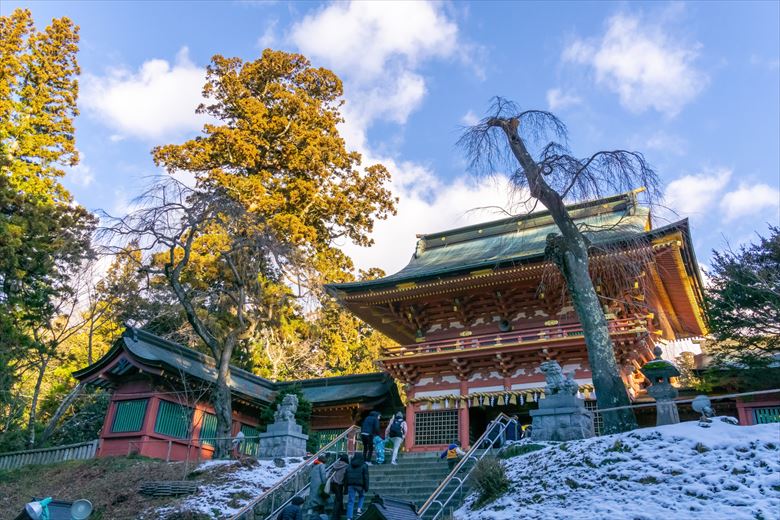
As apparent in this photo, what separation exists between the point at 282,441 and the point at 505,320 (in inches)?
420

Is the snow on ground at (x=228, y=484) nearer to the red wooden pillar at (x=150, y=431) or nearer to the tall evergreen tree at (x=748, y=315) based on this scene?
the red wooden pillar at (x=150, y=431)

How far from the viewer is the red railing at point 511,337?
20.8 m

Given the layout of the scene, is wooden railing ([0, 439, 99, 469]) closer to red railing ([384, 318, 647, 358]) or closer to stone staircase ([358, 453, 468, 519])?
stone staircase ([358, 453, 468, 519])

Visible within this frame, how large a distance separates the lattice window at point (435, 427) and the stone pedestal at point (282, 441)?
7093mm

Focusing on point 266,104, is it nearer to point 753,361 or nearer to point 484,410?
point 484,410

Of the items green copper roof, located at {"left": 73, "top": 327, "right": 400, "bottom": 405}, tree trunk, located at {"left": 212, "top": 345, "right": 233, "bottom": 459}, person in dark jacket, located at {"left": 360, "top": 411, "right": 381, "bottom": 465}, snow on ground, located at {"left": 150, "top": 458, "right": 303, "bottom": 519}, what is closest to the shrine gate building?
green copper roof, located at {"left": 73, "top": 327, "right": 400, "bottom": 405}

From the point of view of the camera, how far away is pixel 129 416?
22094 mm

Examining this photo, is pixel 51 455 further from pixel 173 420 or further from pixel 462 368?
pixel 462 368

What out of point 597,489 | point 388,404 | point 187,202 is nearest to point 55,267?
point 187,202

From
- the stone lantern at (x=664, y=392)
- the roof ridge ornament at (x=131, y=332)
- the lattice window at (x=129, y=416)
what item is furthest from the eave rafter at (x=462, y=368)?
the roof ridge ornament at (x=131, y=332)

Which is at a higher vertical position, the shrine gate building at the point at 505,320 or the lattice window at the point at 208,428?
the shrine gate building at the point at 505,320

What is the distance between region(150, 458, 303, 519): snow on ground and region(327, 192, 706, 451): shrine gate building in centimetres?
832

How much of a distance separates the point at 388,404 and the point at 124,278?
51.7 ft

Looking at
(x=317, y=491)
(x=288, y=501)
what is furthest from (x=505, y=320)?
(x=317, y=491)
